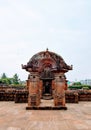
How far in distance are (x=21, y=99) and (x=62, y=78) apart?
15.9 ft

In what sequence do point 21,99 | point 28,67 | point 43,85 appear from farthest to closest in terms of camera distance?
point 43,85 < point 21,99 < point 28,67

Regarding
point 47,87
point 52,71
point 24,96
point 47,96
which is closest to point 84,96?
point 47,96

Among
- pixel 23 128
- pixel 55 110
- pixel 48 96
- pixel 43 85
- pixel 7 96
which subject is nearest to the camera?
pixel 23 128

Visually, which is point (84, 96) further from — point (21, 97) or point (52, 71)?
point (52, 71)

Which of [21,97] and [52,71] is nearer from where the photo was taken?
[52,71]

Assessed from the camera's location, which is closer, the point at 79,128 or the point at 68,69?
the point at 79,128

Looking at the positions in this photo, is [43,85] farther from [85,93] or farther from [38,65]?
[38,65]

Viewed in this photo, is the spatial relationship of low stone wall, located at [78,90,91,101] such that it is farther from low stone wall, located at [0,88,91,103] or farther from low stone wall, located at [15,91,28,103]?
low stone wall, located at [15,91,28,103]

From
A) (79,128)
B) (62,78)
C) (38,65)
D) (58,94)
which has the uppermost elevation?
(38,65)

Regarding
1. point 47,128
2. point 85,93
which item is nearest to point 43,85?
point 85,93

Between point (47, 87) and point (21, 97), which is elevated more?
point (47, 87)

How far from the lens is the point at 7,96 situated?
60.3ft

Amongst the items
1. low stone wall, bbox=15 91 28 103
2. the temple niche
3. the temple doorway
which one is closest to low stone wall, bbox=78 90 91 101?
the temple doorway

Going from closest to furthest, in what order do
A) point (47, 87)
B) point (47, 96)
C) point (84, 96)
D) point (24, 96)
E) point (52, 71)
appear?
point (52, 71)
point (24, 96)
point (84, 96)
point (47, 96)
point (47, 87)
